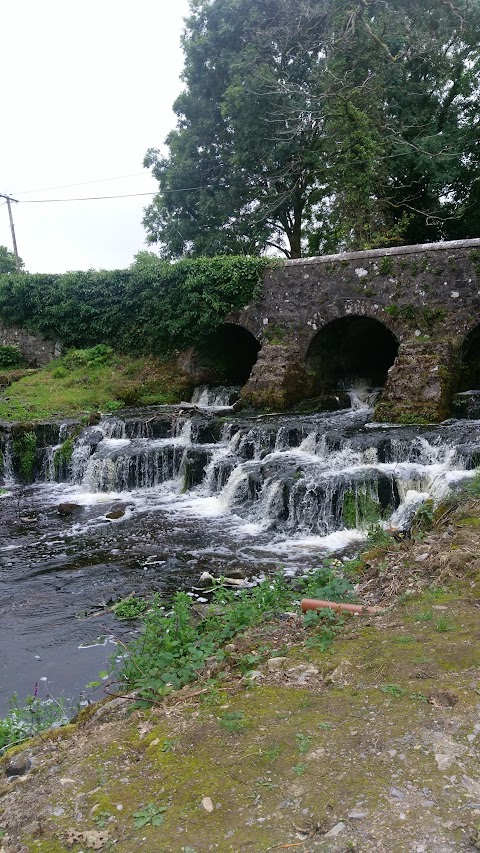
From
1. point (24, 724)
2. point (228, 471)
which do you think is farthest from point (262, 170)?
point (24, 724)

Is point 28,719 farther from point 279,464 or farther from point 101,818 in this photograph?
point 279,464

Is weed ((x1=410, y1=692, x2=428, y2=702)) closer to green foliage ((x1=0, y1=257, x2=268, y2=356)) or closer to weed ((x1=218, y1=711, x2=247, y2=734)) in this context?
weed ((x1=218, y1=711, x2=247, y2=734))

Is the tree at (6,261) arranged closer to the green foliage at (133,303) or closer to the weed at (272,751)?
the green foliage at (133,303)

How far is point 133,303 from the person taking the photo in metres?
17.6

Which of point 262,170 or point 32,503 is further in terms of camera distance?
point 262,170

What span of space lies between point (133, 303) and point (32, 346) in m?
3.74

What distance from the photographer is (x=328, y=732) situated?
2.84 m

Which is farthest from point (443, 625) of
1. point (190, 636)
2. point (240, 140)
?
point (240, 140)

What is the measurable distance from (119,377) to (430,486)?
10.1m

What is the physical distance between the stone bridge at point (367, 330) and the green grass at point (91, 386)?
101 cm

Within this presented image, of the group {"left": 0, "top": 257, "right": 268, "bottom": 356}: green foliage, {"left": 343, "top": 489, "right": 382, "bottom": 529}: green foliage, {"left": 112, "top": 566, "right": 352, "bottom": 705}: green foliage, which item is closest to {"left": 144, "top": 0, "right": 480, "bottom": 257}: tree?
{"left": 0, "top": 257, "right": 268, "bottom": 356}: green foliage

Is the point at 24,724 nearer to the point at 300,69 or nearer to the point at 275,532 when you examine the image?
the point at 275,532

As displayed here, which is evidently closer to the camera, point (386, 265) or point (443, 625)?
point (443, 625)

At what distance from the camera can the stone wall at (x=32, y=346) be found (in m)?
18.8
